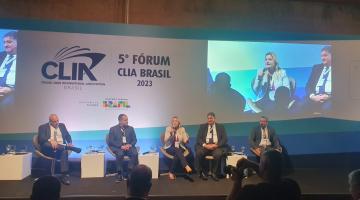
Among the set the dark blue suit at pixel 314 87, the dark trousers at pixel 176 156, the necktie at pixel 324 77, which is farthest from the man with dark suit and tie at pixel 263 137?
the necktie at pixel 324 77

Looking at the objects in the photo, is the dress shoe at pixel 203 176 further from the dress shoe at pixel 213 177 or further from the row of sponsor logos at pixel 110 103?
the row of sponsor logos at pixel 110 103

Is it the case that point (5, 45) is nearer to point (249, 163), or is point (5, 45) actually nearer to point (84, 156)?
point (84, 156)

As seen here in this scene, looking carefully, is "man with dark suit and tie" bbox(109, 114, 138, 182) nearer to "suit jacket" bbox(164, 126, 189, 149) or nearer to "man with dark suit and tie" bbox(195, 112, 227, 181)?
"suit jacket" bbox(164, 126, 189, 149)

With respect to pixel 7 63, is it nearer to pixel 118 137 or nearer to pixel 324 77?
pixel 118 137

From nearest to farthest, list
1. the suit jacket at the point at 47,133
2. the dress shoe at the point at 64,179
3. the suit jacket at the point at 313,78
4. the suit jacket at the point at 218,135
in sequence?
the dress shoe at the point at 64,179 < the suit jacket at the point at 47,133 < the suit jacket at the point at 218,135 < the suit jacket at the point at 313,78

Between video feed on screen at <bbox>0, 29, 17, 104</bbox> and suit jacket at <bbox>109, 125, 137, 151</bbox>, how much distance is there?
5.47 ft

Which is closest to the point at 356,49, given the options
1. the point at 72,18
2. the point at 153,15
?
the point at 153,15

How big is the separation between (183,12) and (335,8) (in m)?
2.99

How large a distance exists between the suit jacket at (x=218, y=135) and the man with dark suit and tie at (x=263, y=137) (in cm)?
51

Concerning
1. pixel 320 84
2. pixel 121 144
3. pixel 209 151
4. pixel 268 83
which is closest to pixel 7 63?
pixel 121 144

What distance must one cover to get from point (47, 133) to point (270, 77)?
374 cm

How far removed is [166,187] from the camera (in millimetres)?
5250

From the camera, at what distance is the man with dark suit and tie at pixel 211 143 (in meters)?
5.84

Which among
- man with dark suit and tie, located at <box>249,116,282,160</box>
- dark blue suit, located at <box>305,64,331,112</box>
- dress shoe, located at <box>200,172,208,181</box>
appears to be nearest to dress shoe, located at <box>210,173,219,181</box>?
dress shoe, located at <box>200,172,208,181</box>
